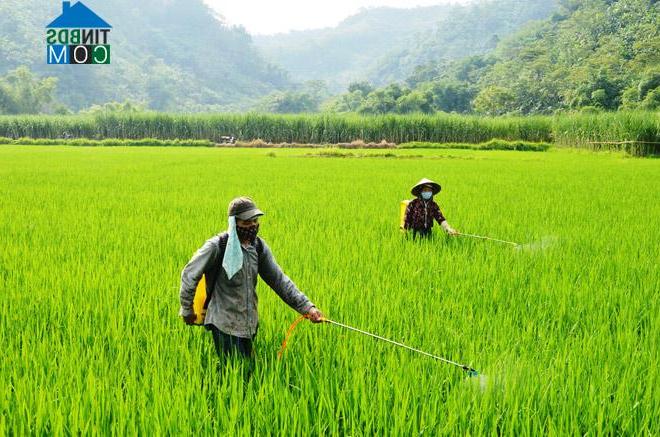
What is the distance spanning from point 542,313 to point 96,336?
2105mm

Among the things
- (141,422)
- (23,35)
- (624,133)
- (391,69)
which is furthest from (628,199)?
(391,69)

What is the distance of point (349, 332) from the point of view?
2539 millimetres

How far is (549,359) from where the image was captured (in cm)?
230

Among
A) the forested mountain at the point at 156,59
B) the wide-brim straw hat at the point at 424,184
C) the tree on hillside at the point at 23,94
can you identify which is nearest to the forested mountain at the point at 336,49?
the forested mountain at the point at 156,59

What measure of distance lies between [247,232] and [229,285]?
217 mm

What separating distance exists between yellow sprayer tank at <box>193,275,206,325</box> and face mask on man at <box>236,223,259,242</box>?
0.24 metres

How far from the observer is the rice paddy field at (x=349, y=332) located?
172cm

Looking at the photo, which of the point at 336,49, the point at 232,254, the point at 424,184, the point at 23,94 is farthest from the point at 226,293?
the point at 336,49

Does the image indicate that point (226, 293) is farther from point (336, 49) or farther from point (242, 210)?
point (336, 49)

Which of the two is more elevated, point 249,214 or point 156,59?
point 156,59

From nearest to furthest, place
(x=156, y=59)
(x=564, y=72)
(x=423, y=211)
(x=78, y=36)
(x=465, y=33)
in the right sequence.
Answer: (x=423, y=211) < (x=78, y=36) < (x=564, y=72) < (x=156, y=59) < (x=465, y=33)

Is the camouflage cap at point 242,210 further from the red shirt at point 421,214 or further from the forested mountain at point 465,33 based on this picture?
the forested mountain at point 465,33

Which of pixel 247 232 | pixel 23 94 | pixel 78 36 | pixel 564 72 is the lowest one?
pixel 247 232

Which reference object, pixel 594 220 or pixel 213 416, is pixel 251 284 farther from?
pixel 594 220
